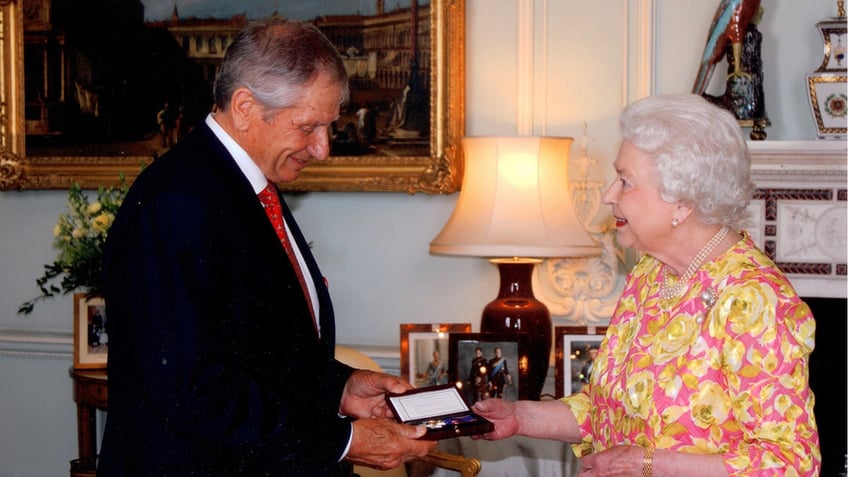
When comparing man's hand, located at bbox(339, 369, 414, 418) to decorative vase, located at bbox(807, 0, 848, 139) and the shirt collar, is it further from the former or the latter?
decorative vase, located at bbox(807, 0, 848, 139)

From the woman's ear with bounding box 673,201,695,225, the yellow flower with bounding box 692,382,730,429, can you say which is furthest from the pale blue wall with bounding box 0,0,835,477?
the yellow flower with bounding box 692,382,730,429

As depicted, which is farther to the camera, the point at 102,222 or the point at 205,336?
the point at 102,222

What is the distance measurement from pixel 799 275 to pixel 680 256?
63.7 inches

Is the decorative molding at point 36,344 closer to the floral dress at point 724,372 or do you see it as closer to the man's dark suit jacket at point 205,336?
the man's dark suit jacket at point 205,336

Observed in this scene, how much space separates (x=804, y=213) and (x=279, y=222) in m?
2.13

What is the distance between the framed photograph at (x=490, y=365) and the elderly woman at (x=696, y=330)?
1089mm

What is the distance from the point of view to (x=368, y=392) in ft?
9.14

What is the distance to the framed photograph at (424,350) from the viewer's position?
391 centimetres

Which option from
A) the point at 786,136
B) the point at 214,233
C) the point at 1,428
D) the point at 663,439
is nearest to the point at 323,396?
the point at 214,233

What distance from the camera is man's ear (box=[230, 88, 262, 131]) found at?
2.34 meters

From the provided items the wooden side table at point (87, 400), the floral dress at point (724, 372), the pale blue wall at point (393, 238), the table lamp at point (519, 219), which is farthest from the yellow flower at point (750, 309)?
the wooden side table at point (87, 400)

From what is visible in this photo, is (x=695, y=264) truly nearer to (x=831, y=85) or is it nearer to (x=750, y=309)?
(x=750, y=309)

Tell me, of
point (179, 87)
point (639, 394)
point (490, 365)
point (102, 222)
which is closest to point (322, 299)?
point (639, 394)

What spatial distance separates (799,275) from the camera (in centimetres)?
387
